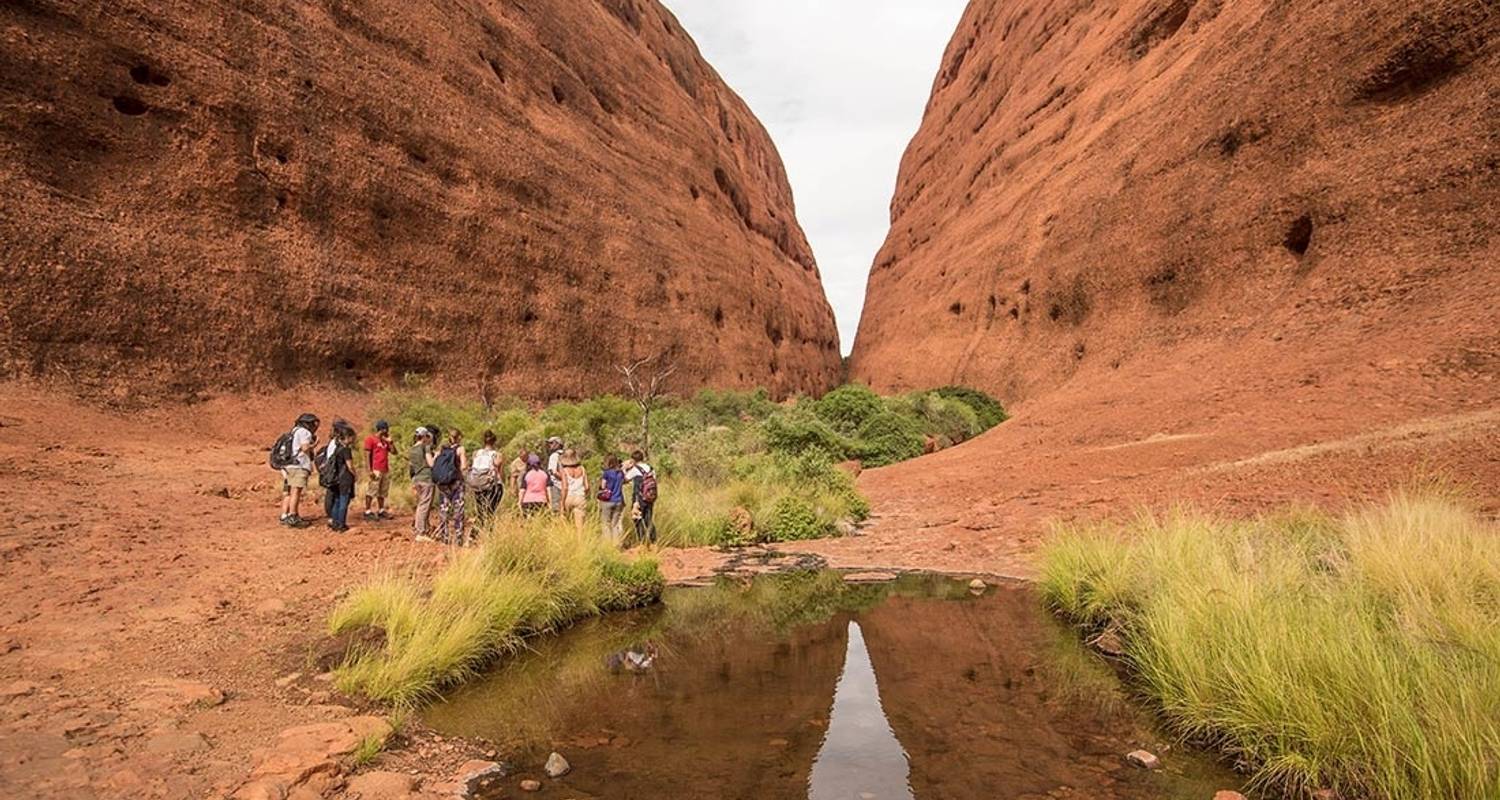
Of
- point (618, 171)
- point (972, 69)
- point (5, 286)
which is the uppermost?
point (972, 69)

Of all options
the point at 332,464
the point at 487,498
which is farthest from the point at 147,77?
the point at 487,498

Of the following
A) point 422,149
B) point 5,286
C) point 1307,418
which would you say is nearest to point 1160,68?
point 1307,418

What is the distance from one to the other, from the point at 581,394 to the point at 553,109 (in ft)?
37.4

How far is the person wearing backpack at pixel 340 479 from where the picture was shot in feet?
29.4

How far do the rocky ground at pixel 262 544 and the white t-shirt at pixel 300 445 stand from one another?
2.74ft

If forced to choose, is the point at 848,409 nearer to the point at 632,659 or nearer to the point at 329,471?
the point at 329,471

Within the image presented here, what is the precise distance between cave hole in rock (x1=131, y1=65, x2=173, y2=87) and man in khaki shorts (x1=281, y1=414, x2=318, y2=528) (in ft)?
38.9

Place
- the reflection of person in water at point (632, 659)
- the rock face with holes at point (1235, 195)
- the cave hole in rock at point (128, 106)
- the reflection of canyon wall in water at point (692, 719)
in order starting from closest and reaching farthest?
1. the reflection of canyon wall in water at point (692, 719)
2. the reflection of person in water at point (632, 659)
3. the rock face with holes at point (1235, 195)
4. the cave hole in rock at point (128, 106)

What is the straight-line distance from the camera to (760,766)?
379cm

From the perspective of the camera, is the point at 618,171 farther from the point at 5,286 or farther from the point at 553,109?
the point at 5,286

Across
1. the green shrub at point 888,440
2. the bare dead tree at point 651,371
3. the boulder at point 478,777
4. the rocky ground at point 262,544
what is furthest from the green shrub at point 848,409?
the boulder at point 478,777

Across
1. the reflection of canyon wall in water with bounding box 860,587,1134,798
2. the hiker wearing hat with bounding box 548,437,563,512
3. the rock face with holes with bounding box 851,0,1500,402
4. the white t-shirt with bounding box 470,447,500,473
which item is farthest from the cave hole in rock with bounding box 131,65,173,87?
the rock face with holes with bounding box 851,0,1500,402

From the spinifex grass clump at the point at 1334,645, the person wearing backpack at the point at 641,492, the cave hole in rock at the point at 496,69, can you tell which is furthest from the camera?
the cave hole in rock at the point at 496,69

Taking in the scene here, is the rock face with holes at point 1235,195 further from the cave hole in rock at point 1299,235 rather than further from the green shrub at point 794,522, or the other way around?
the green shrub at point 794,522
